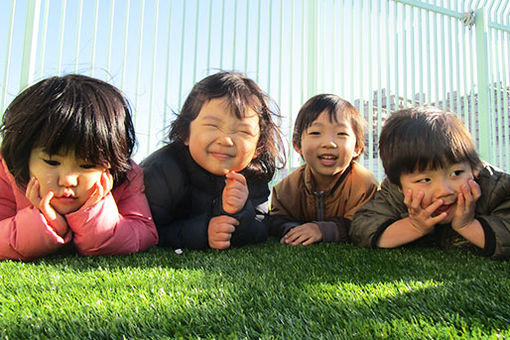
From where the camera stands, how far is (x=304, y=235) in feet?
6.73

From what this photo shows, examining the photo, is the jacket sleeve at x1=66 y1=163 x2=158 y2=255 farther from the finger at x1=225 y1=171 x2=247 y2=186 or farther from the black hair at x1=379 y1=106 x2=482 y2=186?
the black hair at x1=379 y1=106 x2=482 y2=186

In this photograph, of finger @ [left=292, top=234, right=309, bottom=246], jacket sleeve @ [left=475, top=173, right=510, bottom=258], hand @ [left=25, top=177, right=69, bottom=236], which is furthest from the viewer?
finger @ [left=292, top=234, right=309, bottom=246]

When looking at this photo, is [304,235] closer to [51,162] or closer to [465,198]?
[465,198]

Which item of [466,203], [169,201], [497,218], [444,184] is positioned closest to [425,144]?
[444,184]

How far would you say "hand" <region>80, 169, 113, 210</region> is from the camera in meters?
1.55

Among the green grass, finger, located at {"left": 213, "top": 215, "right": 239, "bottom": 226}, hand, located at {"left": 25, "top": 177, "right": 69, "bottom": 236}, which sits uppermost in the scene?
hand, located at {"left": 25, "top": 177, "right": 69, "bottom": 236}

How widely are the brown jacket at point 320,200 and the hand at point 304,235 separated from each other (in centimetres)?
7

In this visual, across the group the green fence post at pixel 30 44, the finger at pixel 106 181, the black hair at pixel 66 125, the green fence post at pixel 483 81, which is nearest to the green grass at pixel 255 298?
the finger at pixel 106 181

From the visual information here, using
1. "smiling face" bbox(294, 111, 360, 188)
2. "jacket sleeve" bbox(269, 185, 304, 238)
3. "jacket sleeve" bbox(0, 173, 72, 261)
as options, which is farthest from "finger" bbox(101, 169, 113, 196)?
"smiling face" bbox(294, 111, 360, 188)

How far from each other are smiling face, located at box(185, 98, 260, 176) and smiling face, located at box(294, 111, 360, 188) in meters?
0.48

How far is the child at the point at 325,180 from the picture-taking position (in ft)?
7.36

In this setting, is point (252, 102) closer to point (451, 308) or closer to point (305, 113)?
point (305, 113)

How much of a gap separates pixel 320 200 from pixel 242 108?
853mm

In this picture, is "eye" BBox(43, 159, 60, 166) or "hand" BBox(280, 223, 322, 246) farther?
"hand" BBox(280, 223, 322, 246)
